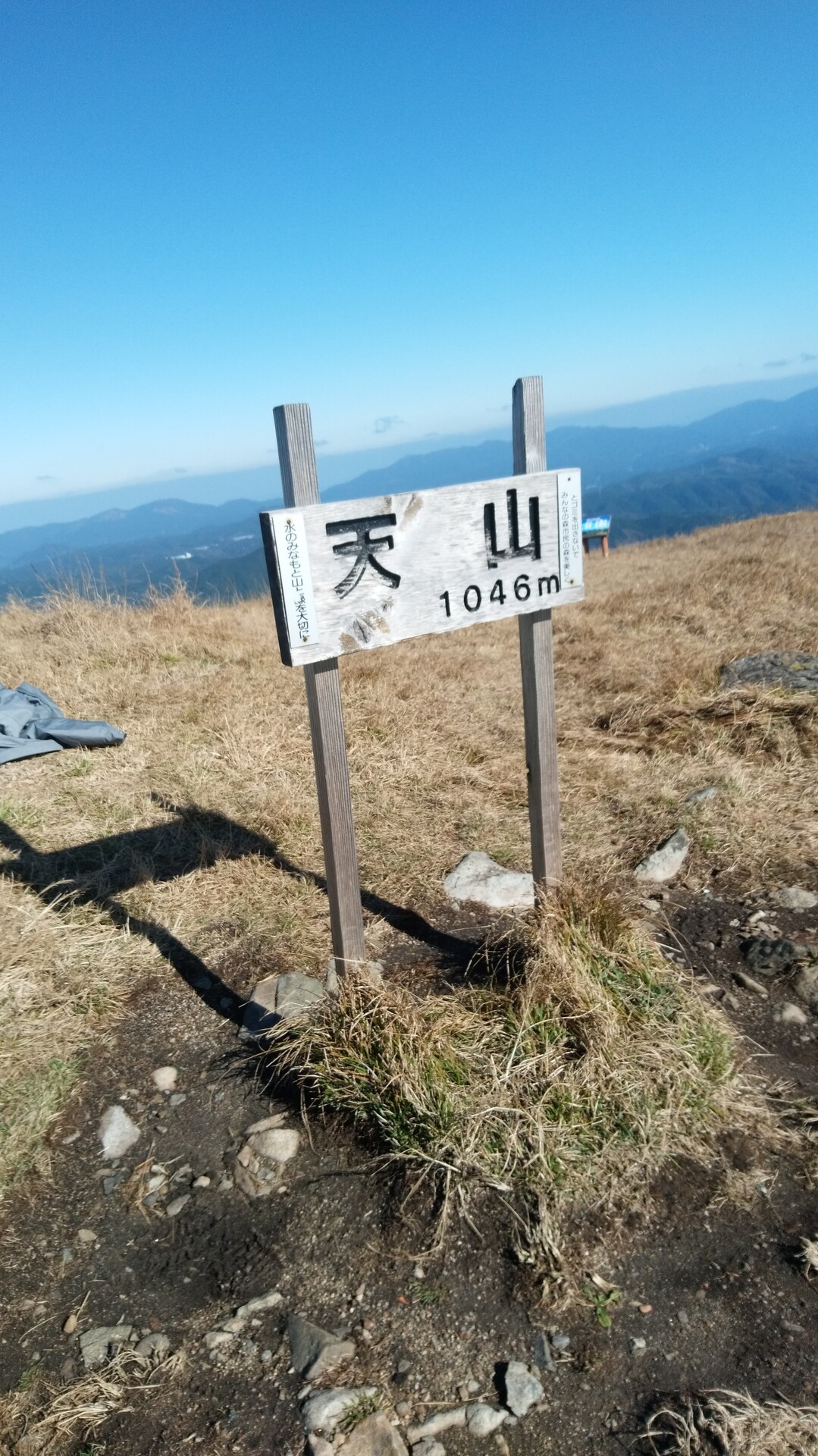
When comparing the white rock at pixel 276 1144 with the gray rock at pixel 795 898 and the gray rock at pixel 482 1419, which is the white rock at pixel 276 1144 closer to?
the gray rock at pixel 482 1419

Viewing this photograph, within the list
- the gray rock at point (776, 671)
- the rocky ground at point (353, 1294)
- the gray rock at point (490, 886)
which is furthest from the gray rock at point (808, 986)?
the gray rock at point (776, 671)

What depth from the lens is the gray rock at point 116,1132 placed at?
2.96 m

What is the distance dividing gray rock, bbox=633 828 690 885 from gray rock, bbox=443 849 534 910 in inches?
23.9

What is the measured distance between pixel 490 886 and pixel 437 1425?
2.62m

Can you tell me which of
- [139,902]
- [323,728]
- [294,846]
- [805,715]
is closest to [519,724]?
[805,715]

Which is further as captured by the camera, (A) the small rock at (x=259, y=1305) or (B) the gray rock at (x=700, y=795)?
(B) the gray rock at (x=700, y=795)

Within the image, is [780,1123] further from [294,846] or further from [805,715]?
[805,715]

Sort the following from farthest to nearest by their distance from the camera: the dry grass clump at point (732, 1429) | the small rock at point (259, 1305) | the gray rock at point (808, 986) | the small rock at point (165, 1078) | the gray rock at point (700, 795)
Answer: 1. the gray rock at point (700, 795)
2. the gray rock at point (808, 986)
3. the small rock at point (165, 1078)
4. the small rock at point (259, 1305)
5. the dry grass clump at point (732, 1429)

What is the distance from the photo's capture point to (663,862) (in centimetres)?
459

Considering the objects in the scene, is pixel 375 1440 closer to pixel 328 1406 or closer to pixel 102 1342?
pixel 328 1406

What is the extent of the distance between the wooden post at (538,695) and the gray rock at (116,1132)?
70.6 inches

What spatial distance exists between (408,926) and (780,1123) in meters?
1.92

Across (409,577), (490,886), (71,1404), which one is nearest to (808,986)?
(490,886)

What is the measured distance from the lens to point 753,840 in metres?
4.74
